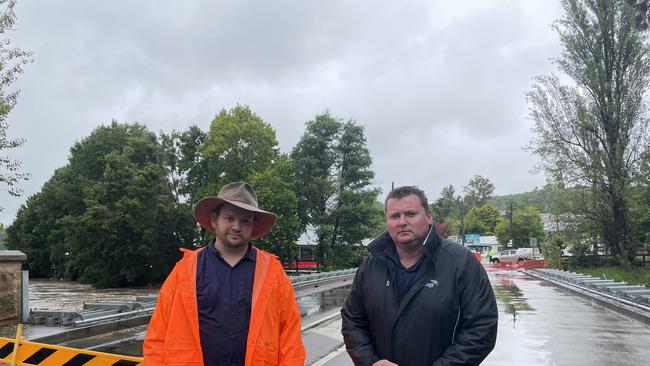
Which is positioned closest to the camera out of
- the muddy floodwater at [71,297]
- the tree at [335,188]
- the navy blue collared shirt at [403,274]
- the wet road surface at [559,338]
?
the navy blue collared shirt at [403,274]

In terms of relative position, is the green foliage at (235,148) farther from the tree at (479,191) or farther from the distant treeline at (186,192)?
the tree at (479,191)

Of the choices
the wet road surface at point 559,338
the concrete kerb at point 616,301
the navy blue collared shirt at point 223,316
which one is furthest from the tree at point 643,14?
the navy blue collared shirt at point 223,316

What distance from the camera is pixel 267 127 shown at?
138 ft

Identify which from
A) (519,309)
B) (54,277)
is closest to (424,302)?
(519,309)

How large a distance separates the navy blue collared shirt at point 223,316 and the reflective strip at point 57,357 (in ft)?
4.18

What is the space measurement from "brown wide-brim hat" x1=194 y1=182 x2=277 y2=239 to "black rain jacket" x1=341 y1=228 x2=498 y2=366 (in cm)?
84

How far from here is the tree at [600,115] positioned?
33.3m

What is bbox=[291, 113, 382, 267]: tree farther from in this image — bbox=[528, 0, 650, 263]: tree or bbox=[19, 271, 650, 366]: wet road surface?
bbox=[19, 271, 650, 366]: wet road surface

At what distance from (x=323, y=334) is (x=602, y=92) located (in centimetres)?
2872

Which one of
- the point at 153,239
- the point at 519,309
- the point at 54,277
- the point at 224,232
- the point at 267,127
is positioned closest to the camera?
the point at 224,232

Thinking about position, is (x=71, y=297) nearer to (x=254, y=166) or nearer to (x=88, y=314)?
(x=254, y=166)

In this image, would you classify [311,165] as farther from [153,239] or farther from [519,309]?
[519,309]

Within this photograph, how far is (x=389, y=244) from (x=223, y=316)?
3.69ft

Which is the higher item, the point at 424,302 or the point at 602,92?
the point at 602,92
